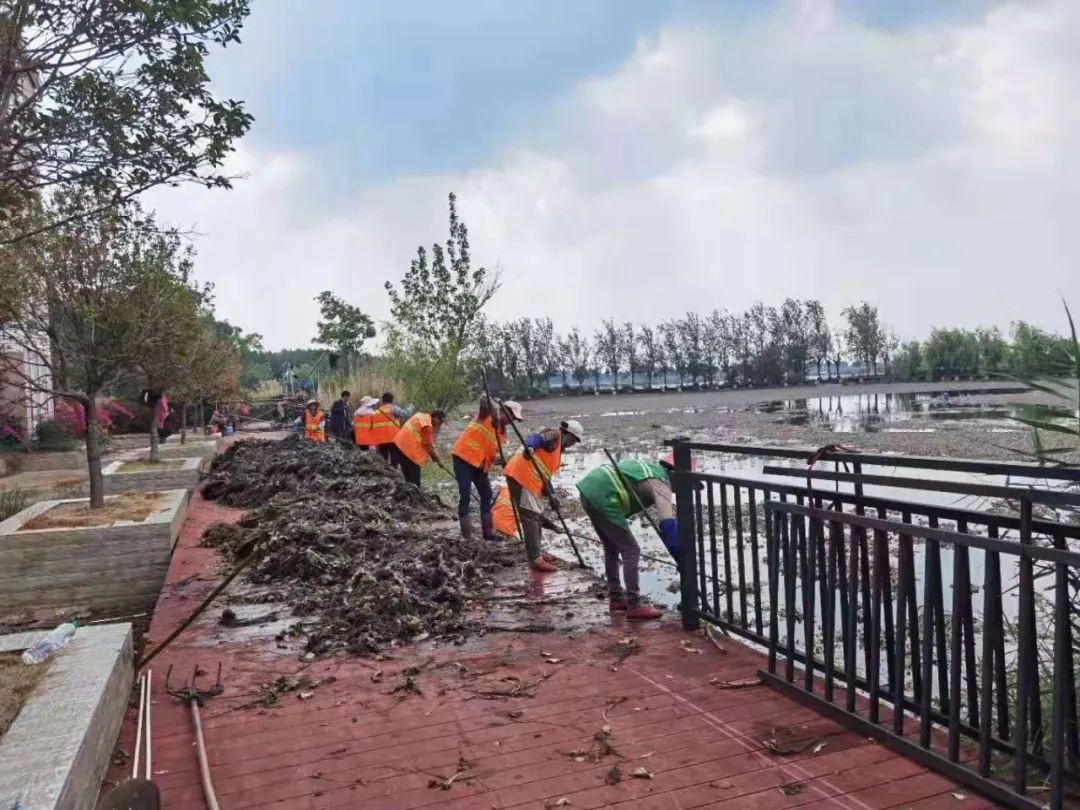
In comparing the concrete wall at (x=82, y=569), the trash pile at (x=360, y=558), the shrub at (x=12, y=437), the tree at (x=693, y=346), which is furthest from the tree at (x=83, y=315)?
the tree at (x=693, y=346)

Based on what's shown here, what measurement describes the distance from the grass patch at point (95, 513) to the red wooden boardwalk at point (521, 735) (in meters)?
2.75

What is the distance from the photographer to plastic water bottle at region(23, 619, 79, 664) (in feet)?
12.2

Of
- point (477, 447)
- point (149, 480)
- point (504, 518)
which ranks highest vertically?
point (477, 447)

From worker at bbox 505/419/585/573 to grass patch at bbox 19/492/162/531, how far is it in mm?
3206

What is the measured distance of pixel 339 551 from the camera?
6.76 meters

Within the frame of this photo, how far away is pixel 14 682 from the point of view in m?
3.46

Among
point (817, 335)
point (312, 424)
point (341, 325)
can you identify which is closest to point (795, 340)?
point (817, 335)

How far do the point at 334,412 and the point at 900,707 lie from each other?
18.0 m

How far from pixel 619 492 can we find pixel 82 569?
4.40 metres

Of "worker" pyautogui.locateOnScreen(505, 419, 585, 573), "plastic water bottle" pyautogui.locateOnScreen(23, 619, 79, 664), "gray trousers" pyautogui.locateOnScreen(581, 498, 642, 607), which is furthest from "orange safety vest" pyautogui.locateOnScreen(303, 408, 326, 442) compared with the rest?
"plastic water bottle" pyautogui.locateOnScreen(23, 619, 79, 664)

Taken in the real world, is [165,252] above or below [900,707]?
above

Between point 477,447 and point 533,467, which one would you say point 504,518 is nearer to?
point 477,447

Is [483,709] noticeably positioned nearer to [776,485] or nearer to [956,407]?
[776,485]

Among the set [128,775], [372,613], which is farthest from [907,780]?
[372,613]
